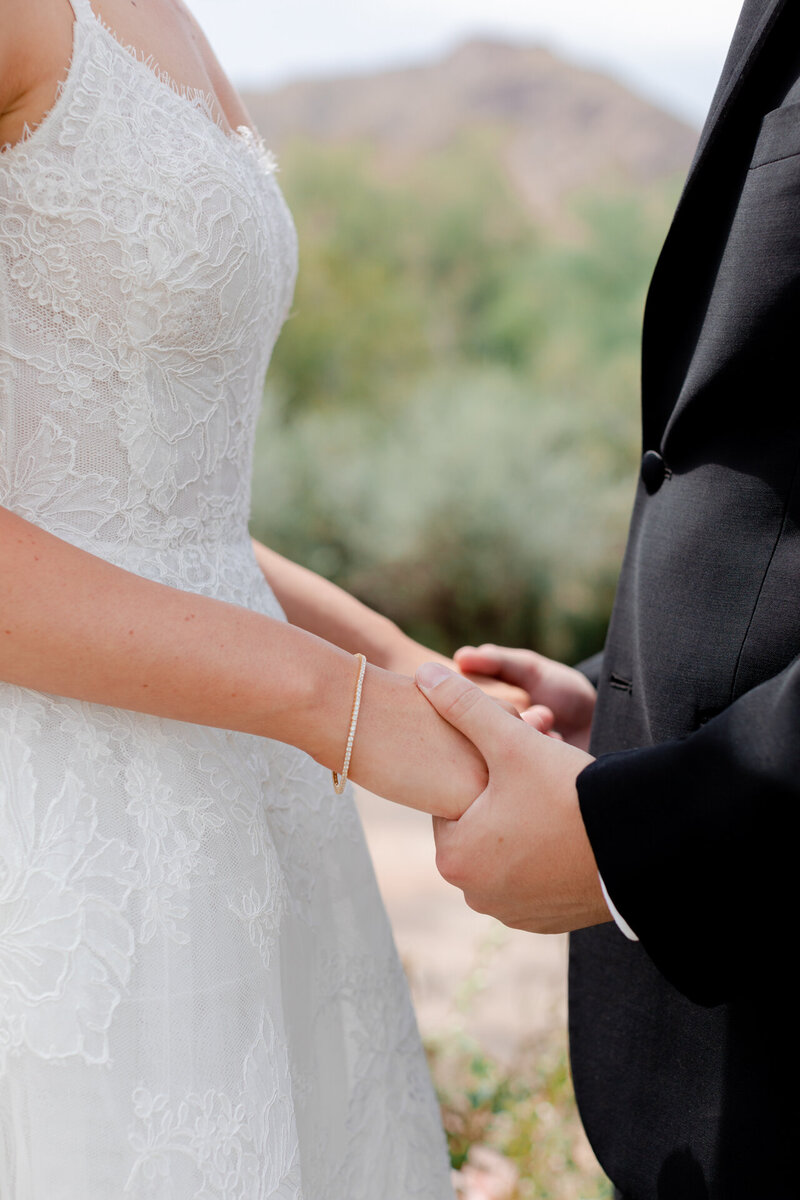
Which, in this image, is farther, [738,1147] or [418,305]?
[418,305]

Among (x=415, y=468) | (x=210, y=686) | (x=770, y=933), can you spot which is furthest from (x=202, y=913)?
(x=415, y=468)

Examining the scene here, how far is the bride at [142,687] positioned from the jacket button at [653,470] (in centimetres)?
41

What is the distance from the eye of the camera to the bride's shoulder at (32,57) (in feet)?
3.25

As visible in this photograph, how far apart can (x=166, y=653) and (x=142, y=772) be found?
148 millimetres

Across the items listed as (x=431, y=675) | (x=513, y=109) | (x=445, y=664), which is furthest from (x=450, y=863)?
(x=513, y=109)

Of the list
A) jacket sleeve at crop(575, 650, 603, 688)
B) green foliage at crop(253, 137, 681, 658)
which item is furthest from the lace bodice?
green foliage at crop(253, 137, 681, 658)

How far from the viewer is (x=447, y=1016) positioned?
→ 306 centimetres

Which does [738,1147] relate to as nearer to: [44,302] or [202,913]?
[202,913]

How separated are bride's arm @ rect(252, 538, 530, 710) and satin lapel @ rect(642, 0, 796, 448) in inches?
Answer: 19.9

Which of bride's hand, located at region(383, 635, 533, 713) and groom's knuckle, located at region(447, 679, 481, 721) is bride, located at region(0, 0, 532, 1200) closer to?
groom's knuckle, located at region(447, 679, 481, 721)

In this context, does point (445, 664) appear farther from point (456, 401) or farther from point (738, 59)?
point (456, 401)

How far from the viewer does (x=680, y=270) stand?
1.22 meters

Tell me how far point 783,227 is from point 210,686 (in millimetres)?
773

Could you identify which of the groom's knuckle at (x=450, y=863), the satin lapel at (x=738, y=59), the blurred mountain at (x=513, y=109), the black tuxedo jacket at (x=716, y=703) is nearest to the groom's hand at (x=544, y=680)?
the black tuxedo jacket at (x=716, y=703)
